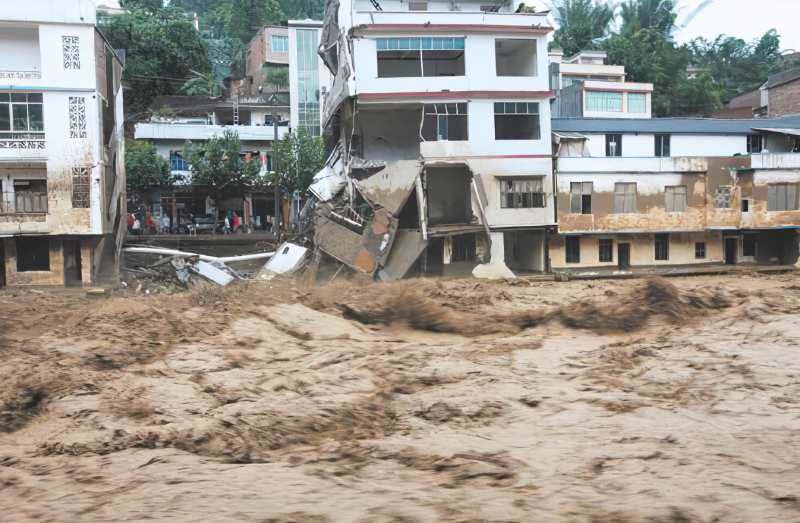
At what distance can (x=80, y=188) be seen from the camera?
905 inches

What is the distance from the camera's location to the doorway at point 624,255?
26969 mm

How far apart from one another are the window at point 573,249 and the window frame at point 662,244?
3198 mm

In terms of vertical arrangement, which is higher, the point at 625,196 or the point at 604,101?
the point at 604,101

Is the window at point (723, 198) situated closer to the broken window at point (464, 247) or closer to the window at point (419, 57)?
the broken window at point (464, 247)

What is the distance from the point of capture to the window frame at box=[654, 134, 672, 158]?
92.6ft

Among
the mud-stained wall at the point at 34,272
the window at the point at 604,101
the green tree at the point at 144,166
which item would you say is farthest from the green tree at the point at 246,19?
the mud-stained wall at the point at 34,272

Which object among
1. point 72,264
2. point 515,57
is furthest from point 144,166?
point 515,57

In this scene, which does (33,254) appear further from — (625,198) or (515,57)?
(625,198)

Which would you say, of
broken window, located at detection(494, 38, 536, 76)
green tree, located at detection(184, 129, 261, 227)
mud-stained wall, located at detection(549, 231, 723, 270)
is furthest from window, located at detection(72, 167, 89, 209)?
mud-stained wall, located at detection(549, 231, 723, 270)

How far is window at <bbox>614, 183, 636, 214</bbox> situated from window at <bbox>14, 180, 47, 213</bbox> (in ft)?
68.0

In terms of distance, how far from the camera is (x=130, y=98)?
163ft

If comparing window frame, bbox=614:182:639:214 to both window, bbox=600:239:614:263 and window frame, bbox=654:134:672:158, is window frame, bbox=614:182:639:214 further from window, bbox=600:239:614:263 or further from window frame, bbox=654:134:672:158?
window frame, bbox=654:134:672:158

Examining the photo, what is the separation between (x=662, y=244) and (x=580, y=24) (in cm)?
3220

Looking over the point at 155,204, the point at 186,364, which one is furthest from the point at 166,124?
the point at 186,364
